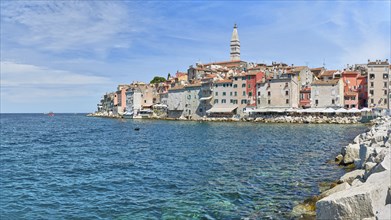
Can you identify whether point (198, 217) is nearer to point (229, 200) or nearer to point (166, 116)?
point (229, 200)

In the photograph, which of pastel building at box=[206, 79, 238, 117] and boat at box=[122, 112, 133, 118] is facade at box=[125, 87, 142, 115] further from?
pastel building at box=[206, 79, 238, 117]

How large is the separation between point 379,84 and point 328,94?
1066 cm

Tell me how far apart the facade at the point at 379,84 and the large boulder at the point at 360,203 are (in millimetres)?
70218

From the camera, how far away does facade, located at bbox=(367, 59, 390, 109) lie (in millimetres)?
70000

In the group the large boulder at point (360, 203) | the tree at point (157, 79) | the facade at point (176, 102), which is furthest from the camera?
the tree at point (157, 79)

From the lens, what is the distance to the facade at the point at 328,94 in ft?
229

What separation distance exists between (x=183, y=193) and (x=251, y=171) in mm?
5837

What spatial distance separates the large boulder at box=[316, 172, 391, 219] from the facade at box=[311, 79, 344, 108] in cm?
6584

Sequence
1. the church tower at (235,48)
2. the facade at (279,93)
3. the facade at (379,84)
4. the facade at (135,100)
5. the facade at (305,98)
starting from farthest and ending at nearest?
1. the church tower at (235,48)
2. the facade at (135,100)
3. the facade at (305,98)
4. the facade at (279,93)
5. the facade at (379,84)

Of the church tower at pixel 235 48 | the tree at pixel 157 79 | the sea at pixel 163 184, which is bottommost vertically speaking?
the sea at pixel 163 184

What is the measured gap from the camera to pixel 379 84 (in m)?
70.2

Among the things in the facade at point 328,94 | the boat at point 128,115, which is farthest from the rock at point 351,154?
the boat at point 128,115

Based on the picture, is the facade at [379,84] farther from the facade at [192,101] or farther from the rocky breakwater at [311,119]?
the facade at [192,101]

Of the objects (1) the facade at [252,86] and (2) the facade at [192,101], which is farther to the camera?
(2) the facade at [192,101]
